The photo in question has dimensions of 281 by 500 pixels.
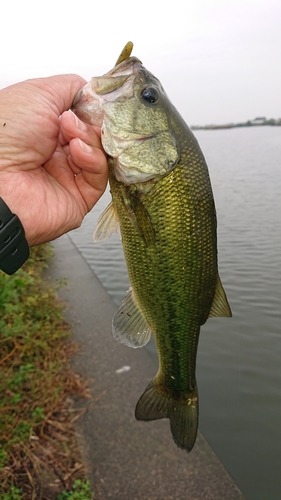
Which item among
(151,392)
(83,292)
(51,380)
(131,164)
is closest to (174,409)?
(151,392)

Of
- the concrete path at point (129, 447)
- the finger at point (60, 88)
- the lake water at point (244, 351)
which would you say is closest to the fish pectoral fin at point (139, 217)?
the finger at point (60, 88)

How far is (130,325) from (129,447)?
204 centimetres

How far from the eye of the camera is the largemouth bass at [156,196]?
1.94 m

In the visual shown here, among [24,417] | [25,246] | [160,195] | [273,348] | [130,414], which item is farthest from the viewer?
[273,348]

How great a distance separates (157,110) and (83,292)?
545cm

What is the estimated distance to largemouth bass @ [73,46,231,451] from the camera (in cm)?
194

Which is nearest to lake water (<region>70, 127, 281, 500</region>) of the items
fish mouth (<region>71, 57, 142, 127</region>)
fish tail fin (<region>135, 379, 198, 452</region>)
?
fish tail fin (<region>135, 379, 198, 452</region>)

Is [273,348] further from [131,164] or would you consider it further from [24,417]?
[131,164]

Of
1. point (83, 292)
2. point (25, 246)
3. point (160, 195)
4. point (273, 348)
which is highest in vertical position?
point (160, 195)

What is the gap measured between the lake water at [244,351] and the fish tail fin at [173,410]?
2383 mm

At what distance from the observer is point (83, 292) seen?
7.13 meters

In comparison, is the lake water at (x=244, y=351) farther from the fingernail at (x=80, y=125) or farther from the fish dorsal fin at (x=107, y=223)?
the fingernail at (x=80, y=125)

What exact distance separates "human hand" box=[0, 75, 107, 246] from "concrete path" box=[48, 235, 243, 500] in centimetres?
228

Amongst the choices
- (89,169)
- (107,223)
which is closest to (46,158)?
(89,169)
